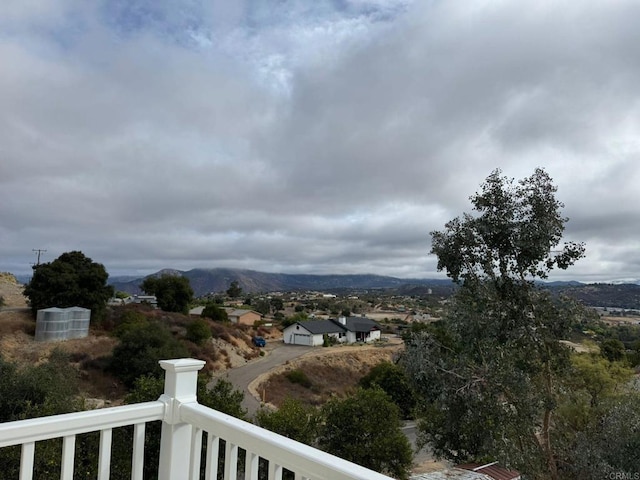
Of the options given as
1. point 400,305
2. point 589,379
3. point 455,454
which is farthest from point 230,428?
point 400,305

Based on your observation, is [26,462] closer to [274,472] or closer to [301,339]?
[274,472]

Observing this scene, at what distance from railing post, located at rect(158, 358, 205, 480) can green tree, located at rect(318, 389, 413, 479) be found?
1192 centimetres

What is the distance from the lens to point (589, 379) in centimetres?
1212

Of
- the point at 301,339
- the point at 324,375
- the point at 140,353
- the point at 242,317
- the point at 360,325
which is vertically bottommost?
the point at 324,375

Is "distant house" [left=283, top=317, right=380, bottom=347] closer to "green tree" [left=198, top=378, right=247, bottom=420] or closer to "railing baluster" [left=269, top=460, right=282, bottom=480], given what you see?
"green tree" [left=198, top=378, right=247, bottom=420]

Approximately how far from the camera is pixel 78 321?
21484 millimetres

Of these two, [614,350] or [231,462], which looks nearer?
[231,462]

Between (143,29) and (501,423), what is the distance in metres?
9.08

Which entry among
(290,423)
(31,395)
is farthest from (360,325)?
(31,395)

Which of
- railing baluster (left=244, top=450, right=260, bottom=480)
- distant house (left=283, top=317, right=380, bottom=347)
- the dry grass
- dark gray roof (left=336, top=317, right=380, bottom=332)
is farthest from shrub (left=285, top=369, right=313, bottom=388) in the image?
railing baluster (left=244, top=450, right=260, bottom=480)

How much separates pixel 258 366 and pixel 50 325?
536 inches

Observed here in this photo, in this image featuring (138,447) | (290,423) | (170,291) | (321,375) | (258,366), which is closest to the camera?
(138,447)

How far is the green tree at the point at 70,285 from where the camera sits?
74.8 ft

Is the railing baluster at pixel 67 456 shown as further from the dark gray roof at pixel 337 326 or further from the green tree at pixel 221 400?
the dark gray roof at pixel 337 326
